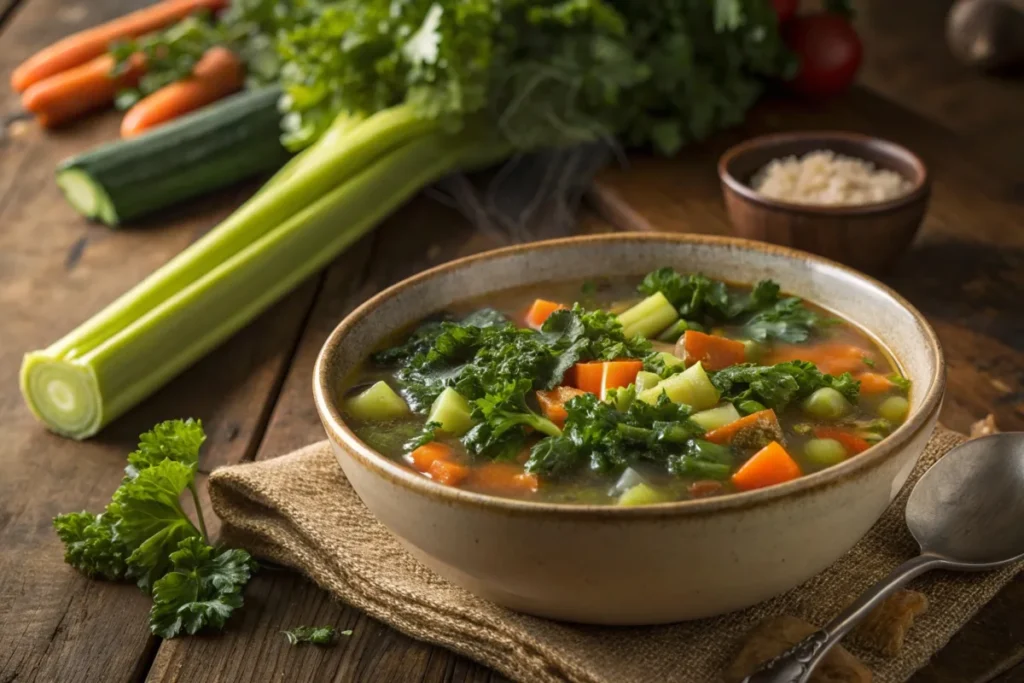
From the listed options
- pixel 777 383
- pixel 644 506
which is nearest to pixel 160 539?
pixel 644 506

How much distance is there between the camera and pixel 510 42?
4.34 m

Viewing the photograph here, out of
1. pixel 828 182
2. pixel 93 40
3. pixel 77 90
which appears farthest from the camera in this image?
pixel 93 40

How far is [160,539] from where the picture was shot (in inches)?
103

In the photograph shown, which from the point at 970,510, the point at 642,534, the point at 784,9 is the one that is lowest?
the point at 784,9

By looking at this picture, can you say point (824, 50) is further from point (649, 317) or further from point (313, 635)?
point (313, 635)

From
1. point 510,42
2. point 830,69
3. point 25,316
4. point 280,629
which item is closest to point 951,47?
point 830,69

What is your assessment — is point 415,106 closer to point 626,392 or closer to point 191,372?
point 191,372

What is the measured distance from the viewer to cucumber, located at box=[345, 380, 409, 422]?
2.52m

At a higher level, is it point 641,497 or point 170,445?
point 641,497

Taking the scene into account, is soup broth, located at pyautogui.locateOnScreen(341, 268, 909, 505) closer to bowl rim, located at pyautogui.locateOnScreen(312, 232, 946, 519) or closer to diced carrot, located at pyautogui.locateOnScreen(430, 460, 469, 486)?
diced carrot, located at pyautogui.locateOnScreen(430, 460, 469, 486)

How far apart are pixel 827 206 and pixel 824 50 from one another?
1480 millimetres

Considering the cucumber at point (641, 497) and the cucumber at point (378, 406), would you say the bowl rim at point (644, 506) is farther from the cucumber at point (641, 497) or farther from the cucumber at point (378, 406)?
the cucumber at point (641, 497)

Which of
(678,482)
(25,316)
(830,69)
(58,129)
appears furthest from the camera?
(58,129)

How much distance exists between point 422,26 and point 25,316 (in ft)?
5.15
